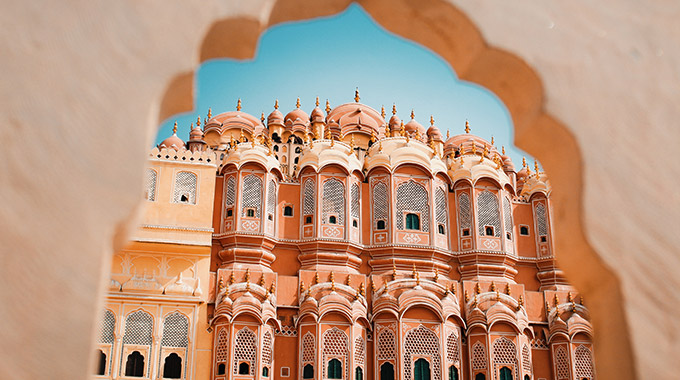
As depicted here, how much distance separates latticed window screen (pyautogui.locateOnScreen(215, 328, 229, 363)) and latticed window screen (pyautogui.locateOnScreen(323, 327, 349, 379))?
2505 millimetres

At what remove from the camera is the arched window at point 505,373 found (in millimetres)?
19125

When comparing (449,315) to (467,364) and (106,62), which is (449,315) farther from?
(106,62)

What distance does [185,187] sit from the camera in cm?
1911

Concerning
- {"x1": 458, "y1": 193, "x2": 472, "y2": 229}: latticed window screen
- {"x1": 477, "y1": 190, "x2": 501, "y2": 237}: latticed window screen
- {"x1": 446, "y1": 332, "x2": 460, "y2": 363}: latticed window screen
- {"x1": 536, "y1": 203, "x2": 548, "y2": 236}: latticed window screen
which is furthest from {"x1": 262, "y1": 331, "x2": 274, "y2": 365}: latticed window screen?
{"x1": 536, "y1": 203, "x2": 548, "y2": 236}: latticed window screen

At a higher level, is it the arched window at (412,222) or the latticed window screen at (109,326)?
the arched window at (412,222)

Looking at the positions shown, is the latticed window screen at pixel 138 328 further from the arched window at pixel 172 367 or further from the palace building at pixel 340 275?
the arched window at pixel 172 367

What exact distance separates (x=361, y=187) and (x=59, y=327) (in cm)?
1981

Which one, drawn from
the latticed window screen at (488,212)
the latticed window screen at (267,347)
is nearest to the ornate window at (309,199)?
the latticed window screen at (267,347)

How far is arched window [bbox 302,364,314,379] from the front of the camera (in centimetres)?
1808

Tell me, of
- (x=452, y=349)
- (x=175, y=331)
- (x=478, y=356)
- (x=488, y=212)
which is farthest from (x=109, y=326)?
(x=488, y=212)

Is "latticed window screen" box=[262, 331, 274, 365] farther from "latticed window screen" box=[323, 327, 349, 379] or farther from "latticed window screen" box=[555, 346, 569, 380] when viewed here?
"latticed window screen" box=[555, 346, 569, 380]

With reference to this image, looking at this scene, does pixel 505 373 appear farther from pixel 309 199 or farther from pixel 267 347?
pixel 309 199

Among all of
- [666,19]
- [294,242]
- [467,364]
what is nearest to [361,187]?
[294,242]

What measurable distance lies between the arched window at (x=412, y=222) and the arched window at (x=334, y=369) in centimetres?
469
